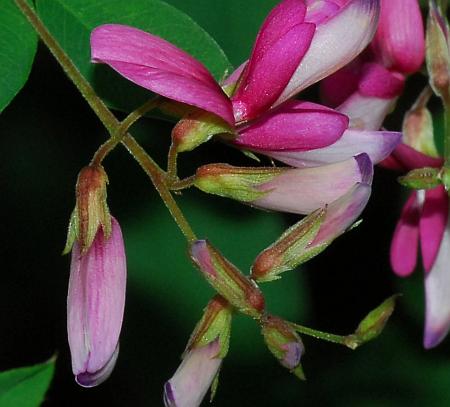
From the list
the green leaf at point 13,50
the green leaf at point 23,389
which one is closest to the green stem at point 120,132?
the green leaf at point 13,50

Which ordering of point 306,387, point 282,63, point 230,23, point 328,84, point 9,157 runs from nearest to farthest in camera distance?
1. point 282,63
2. point 328,84
3. point 230,23
4. point 9,157
5. point 306,387

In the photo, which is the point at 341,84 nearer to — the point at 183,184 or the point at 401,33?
the point at 401,33

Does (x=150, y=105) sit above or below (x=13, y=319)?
above

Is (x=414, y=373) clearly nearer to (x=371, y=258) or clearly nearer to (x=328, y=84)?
(x=371, y=258)

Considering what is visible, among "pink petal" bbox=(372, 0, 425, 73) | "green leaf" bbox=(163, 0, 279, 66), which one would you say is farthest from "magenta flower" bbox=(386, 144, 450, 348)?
"green leaf" bbox=(163, 0, 279, 66)

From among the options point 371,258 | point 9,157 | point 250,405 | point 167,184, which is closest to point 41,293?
point 9,157

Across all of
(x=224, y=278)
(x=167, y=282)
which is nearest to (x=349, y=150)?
(x=224, y=278)

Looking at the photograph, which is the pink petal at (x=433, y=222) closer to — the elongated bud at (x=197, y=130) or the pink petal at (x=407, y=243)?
the pink petal at (x=407, y=243)
